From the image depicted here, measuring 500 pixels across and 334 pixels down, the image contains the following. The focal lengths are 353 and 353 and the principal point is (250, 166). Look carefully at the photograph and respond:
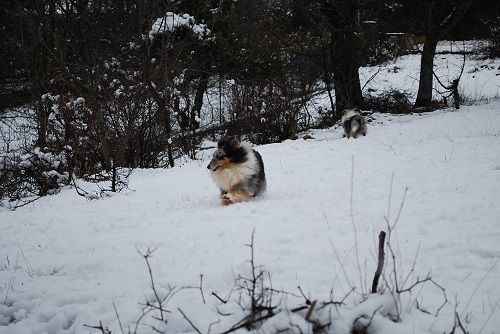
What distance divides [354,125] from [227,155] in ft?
25.7

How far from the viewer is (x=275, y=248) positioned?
330cm

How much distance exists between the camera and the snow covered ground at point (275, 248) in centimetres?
238

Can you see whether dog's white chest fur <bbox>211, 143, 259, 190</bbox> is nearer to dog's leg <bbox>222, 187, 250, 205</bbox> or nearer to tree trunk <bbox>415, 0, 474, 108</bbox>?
dog's leg <bbox>222, 187, 250, 205</bbox>

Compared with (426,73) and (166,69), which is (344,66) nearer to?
(426,73)

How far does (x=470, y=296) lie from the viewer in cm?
229

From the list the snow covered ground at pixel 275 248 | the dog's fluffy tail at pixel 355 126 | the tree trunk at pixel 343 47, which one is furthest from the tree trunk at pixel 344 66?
the snow covered ground at pixel 275 248

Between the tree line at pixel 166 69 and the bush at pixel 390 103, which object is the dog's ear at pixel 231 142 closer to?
the tree line at pixel 166 69

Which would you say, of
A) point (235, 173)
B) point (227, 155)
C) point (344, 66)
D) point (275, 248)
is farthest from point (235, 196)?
point (344, 66)

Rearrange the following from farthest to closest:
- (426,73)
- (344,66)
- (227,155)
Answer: (426,73), (344,66), (227,155)

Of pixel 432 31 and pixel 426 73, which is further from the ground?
pixel 432 31

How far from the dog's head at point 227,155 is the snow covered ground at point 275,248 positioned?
0.70 meters

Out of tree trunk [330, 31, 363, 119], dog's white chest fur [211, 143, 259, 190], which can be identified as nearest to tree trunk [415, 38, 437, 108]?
tree trunk [330, 31, 363, 119]

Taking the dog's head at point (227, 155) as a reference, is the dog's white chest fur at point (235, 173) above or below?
below

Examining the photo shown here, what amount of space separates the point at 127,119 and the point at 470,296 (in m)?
9.99
